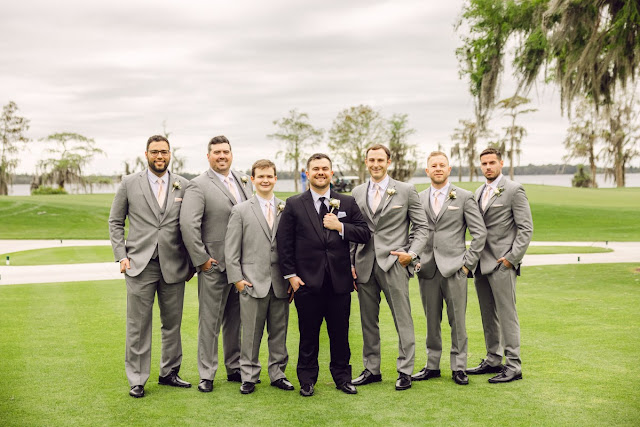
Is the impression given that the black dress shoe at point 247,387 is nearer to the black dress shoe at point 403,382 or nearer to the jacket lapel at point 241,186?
the black dress shoe at point 403,382

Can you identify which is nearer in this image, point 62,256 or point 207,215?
point 207,215

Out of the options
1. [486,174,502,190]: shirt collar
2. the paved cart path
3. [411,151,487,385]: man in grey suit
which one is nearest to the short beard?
[411,151,487,385]: man in grey suit

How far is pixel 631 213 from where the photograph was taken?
29.5 meters

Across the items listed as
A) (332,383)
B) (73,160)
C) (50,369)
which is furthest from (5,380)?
(73,160)

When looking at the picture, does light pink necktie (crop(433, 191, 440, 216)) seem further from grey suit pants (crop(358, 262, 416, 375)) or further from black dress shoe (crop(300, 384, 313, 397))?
black dress shoe (crop(300, 384, 313, 397))

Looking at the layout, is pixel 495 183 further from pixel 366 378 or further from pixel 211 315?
pixel 211 315

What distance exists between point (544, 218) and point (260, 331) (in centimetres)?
2682

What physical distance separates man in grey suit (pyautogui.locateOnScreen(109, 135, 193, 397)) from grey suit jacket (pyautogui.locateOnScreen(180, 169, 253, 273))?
0.45 ft

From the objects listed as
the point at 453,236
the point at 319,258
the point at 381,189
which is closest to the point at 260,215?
the point at 319,258

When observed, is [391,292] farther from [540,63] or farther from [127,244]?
[540,63]

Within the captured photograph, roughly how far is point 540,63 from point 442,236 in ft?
28.2

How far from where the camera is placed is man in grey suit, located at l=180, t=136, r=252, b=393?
5324mm

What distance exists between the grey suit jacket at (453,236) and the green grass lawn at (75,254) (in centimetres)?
1299

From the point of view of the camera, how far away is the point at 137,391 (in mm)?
5109
